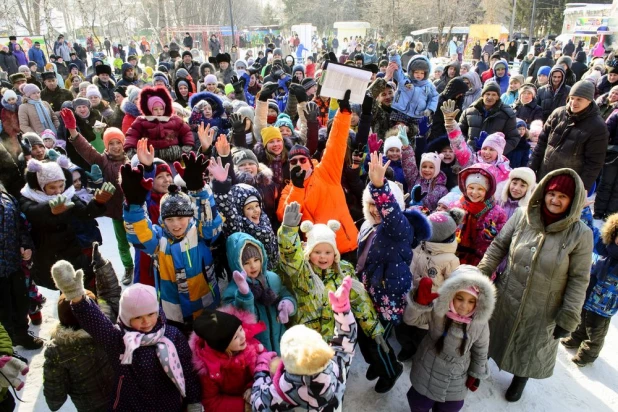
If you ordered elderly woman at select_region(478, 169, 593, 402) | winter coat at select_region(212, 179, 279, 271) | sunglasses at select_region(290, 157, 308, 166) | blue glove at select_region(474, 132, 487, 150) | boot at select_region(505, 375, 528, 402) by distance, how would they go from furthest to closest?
blue glove at select_region(474, 132, 487, 150) → sunglasses at select_region(290, 157, 308, 166) → winter coat at select_region(212, 179, 279, 271) → boot at select_region(505, 375, 528, 402) → elderly woman at select_region(478, 169, 593, 402)

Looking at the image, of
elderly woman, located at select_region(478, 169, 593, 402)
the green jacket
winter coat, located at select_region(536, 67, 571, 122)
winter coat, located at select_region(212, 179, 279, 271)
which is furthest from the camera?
winter coat, located at select_region(536, 67, 571, 122)

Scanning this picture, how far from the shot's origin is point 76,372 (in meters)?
2.38

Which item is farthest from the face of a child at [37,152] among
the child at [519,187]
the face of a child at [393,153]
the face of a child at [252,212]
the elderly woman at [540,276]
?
the child at [519,187]

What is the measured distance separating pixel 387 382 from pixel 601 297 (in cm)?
190

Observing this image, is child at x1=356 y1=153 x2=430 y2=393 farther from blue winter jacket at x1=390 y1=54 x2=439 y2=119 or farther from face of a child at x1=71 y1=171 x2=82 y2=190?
blue winter jacket at x1=390 y1=54 x2=439 y2=119

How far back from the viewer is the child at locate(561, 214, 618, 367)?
126 inches

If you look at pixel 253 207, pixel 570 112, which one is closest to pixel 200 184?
pixel 253 207

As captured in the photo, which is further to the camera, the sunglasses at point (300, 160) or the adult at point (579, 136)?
the adult at point (579, 136)

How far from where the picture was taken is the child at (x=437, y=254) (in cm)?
297

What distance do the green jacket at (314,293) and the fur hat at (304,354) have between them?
90 cm

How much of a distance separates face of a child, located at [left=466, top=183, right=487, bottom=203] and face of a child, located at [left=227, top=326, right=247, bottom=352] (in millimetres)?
2274

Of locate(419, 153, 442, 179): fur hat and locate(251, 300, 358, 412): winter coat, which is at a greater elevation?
locate(419, 153, 442, 179): fur hat

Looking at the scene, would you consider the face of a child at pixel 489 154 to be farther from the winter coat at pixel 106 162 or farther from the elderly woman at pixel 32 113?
the elderly woman at pixel 32 113

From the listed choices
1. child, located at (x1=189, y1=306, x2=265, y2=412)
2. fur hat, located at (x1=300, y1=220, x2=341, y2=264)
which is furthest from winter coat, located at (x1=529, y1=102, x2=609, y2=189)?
child, located at (x1=189, y1=306, x2=265, y2=412)
